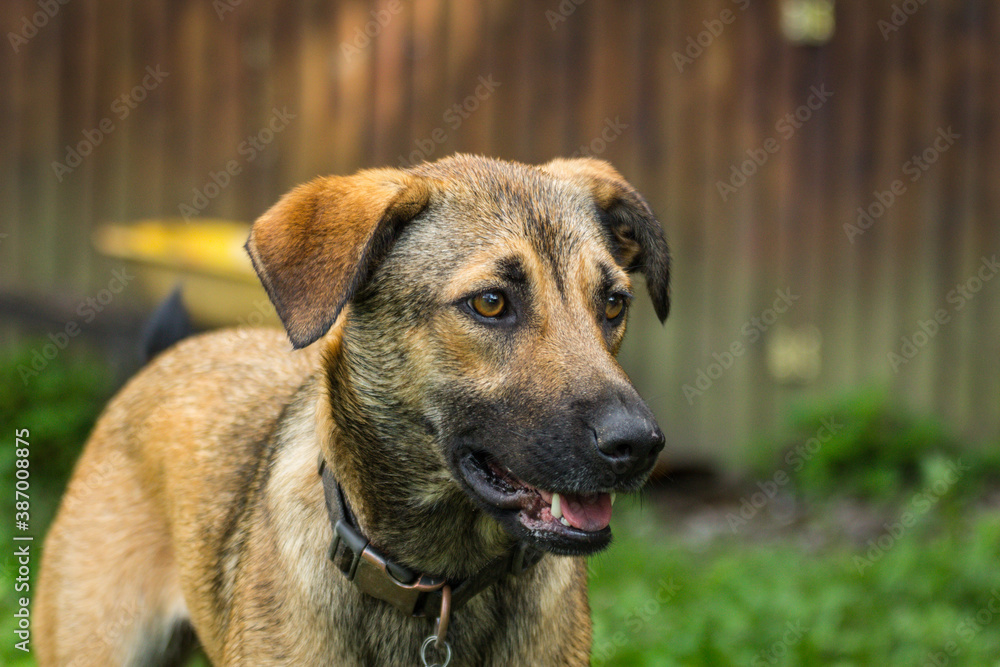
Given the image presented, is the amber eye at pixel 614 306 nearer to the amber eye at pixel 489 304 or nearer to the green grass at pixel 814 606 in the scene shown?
the amber eye at pixel 489 304

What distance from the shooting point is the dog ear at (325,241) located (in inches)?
88.1

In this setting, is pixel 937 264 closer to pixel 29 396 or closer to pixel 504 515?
pixel 504 515

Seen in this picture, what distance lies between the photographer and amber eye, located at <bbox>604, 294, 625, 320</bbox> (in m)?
2.57

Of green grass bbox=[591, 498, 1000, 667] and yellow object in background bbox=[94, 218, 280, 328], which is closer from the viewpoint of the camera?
green grass bbox=[591, 498, 1000, 667]

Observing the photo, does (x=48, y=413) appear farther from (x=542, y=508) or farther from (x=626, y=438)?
(x=626, y=438)

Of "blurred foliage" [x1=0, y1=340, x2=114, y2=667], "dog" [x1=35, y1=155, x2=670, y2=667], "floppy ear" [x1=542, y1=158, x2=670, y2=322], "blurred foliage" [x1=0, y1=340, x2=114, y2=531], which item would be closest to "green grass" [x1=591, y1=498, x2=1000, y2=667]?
"dog" [x1=35, y1=155, x2=670, y2=667]

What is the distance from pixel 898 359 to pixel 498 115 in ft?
10.1

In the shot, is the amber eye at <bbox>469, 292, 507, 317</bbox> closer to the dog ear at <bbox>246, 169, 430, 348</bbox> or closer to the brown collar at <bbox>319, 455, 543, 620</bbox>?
the dog ear at <bbox>246, 169, 430, 348</bbox>

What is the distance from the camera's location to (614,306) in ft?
8.52

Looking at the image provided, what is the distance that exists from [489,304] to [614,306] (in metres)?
0.41

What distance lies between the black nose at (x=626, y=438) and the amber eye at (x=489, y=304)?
1.29ft

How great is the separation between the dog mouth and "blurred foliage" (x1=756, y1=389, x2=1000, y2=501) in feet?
14.1

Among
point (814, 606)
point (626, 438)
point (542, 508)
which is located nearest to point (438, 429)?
point (542, 508)

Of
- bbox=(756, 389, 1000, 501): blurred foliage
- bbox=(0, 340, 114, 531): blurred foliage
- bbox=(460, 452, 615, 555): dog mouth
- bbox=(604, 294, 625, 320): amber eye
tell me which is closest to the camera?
bbox=(460, 452, 615, 555): dog mouth
